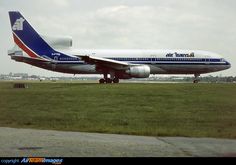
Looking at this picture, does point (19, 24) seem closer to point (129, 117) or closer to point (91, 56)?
point (91, 56)

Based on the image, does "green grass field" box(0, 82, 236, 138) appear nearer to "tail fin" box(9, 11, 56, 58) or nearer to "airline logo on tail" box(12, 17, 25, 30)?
"tail fin" box(9, 11, 56, 58)

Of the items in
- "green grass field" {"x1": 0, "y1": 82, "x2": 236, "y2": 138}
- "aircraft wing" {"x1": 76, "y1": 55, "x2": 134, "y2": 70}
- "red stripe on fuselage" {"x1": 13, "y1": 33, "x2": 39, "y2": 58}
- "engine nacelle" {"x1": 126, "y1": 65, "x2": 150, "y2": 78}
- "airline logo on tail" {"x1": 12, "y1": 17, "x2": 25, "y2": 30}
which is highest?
"airline logo on tail" {"x1": 12, "y1": 17, "x2": 25, "y2": 30}

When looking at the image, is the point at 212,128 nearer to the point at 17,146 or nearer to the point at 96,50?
the point at 17,146

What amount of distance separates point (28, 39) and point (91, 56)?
331 inches

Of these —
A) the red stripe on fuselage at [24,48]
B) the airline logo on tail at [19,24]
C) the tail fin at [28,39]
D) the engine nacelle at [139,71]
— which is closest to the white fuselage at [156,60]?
the tail fin at [28,39]

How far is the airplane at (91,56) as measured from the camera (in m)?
48.5

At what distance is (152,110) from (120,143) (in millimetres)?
7949

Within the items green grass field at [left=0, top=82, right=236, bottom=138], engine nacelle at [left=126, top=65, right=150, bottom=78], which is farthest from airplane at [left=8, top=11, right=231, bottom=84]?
green grass field at [left=0, top=82, right=236, bottom=138]

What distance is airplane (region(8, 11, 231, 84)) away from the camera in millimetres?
48500

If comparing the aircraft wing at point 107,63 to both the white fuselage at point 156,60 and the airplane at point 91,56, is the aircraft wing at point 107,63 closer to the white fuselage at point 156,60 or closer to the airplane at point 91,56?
the airplane at point 91,56

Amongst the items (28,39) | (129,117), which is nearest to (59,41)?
(28,39)

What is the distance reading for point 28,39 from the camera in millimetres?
50281

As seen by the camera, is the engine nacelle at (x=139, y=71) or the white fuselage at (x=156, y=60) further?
the white fuselage at (x=156, y=60)

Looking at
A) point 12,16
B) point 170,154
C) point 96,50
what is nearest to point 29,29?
point 12,16
